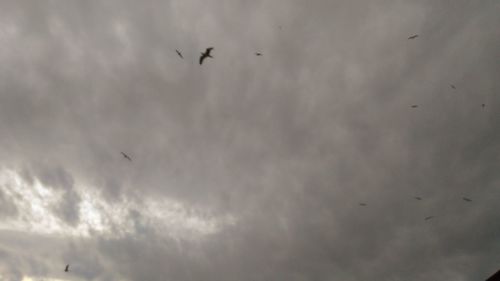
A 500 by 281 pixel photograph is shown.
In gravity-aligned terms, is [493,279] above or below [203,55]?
below

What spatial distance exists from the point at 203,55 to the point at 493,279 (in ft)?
148

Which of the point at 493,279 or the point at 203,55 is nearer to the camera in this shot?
the point at 203,55

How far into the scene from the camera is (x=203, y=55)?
27203 mm

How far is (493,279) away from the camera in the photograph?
38344mm
